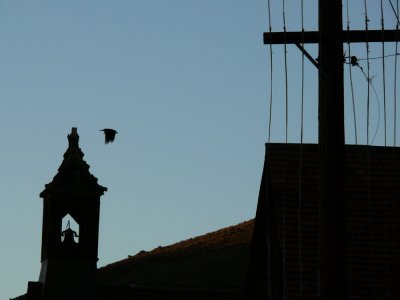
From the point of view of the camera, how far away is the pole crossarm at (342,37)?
1251 cm

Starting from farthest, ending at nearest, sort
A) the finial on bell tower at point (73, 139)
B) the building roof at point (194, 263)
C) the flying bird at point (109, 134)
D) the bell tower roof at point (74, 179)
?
1. the building roof at point (194, 263)
2. the finial on bell tower at point (73, 139)
3. the bell tower roof at point (74, 179)
4. the flying bird at point (109, 134)

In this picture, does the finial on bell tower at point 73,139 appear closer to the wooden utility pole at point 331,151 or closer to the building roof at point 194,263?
the building roof at point 194,263

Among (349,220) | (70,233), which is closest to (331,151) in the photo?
(349,220)

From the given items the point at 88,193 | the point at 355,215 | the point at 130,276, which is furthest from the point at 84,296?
the point at 130,276

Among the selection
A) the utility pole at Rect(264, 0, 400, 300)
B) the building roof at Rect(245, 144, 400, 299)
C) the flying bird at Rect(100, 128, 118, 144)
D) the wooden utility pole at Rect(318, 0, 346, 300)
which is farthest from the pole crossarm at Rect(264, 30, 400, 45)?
the flying bird at Rect(100, 128, 118, 144)

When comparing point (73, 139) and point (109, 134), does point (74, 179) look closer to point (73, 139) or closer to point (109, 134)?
point (73, 139)

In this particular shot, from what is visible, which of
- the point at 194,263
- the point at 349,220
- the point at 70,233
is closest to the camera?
the point at 349,220

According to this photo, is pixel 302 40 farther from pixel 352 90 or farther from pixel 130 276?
pixel 130 276

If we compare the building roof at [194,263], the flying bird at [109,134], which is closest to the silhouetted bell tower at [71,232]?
the flying bird at [109,134]

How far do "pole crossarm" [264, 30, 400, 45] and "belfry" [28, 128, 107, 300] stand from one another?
18.1 m

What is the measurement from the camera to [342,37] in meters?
12.3

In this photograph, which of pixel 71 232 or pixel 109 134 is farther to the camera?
pixel 71 232

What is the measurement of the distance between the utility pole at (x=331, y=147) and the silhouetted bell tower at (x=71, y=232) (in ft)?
61.4

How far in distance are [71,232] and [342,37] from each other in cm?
1958
